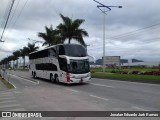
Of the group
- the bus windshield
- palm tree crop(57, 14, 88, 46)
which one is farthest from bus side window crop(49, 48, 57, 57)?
palm tree crop(57, 14, 88, 46)

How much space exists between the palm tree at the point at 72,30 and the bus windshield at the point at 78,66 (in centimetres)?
2524

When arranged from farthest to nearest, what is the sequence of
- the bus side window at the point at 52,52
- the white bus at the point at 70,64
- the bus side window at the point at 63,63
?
the bus side window at the point at 52,52 < the bus side window at the point at 63,63 < the white bus at the point at 70,64

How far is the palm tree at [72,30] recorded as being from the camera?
49719 millimetres

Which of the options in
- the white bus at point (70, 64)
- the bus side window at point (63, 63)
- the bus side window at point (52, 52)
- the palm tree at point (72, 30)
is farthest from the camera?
the palm tree at point (72, 30)

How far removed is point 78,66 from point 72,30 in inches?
1034

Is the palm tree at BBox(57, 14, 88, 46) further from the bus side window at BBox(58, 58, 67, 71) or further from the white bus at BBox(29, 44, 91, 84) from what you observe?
the bus side window at BBox(58, 58, 67, 71)

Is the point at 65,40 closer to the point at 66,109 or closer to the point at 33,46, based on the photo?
the point at 66,109

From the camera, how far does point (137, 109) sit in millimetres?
11117

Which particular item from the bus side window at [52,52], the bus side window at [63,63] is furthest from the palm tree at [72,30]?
the bus side window at [63,63]

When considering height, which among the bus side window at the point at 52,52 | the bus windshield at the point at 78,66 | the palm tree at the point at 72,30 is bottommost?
the bus windshield at the point at 78,66

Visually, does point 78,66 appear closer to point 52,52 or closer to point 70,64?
point 70,64

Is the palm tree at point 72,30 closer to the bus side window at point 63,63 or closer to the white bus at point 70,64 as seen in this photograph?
the white bus at point 70,64

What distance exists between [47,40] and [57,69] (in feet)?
118

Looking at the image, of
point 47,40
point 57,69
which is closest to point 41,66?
point 57,69
